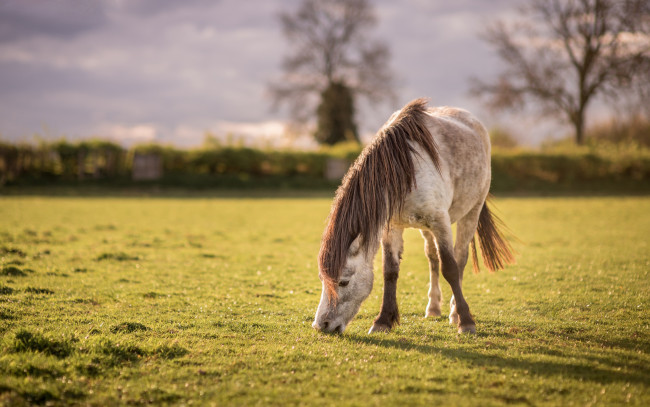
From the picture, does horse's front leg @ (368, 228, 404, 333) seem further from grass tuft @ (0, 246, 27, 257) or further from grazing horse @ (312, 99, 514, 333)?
grass tuft @ (0, 246, 27, 257)

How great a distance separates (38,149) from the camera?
101 ft

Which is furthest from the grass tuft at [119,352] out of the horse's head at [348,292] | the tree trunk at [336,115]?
the tree trunk at [336,115]

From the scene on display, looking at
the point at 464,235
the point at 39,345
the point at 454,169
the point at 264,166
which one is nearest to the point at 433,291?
the point at 464,235

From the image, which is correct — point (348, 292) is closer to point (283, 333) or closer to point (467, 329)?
point (283, 333)

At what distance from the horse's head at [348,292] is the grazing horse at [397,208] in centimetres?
1

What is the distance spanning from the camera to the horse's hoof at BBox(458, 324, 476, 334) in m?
5.16

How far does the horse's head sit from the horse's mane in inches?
3.6

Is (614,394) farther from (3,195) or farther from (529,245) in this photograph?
(3,195)

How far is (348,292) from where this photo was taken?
4.84m

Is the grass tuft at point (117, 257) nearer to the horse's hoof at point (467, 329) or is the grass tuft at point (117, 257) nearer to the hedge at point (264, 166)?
the horse's hoof at point (467, 329)

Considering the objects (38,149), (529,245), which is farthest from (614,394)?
(38,149)

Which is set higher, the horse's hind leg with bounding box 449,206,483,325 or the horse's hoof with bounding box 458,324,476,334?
the horse's hind leg with bounding box 449,206,483,325

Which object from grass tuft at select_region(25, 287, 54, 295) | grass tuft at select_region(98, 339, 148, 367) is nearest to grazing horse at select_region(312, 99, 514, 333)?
grass tuft at select_region(98, 339, 148, 367)

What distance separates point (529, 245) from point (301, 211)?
34.8 ft
